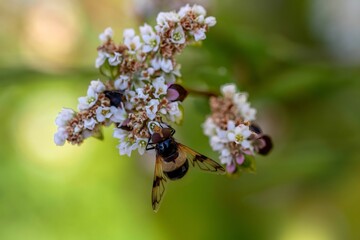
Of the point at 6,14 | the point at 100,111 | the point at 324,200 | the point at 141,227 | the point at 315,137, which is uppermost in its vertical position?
the point at 6,14

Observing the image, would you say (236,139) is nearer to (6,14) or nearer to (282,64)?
(282,64)

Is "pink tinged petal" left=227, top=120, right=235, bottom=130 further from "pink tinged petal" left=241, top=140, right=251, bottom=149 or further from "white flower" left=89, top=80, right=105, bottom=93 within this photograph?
"white flower" left=89, top=80, right=105, bottom=93

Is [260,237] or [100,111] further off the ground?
[260,237]

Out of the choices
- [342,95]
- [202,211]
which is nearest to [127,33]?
[342,95]

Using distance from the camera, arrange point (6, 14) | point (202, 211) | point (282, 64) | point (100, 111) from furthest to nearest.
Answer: point (6, 14) → point (202, 211) → point (282, 64) → point (100, 111)

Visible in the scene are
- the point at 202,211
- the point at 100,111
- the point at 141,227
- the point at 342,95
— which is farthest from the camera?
the point at 141,227

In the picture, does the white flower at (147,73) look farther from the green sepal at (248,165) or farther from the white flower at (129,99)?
the green sepal at (248,165)

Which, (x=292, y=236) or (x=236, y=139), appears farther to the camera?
(x=292, y=236)

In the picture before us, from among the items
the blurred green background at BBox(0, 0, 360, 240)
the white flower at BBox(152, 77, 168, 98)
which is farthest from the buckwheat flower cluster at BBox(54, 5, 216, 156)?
the blurred green background at BBox(0, 0, 360, 240)
